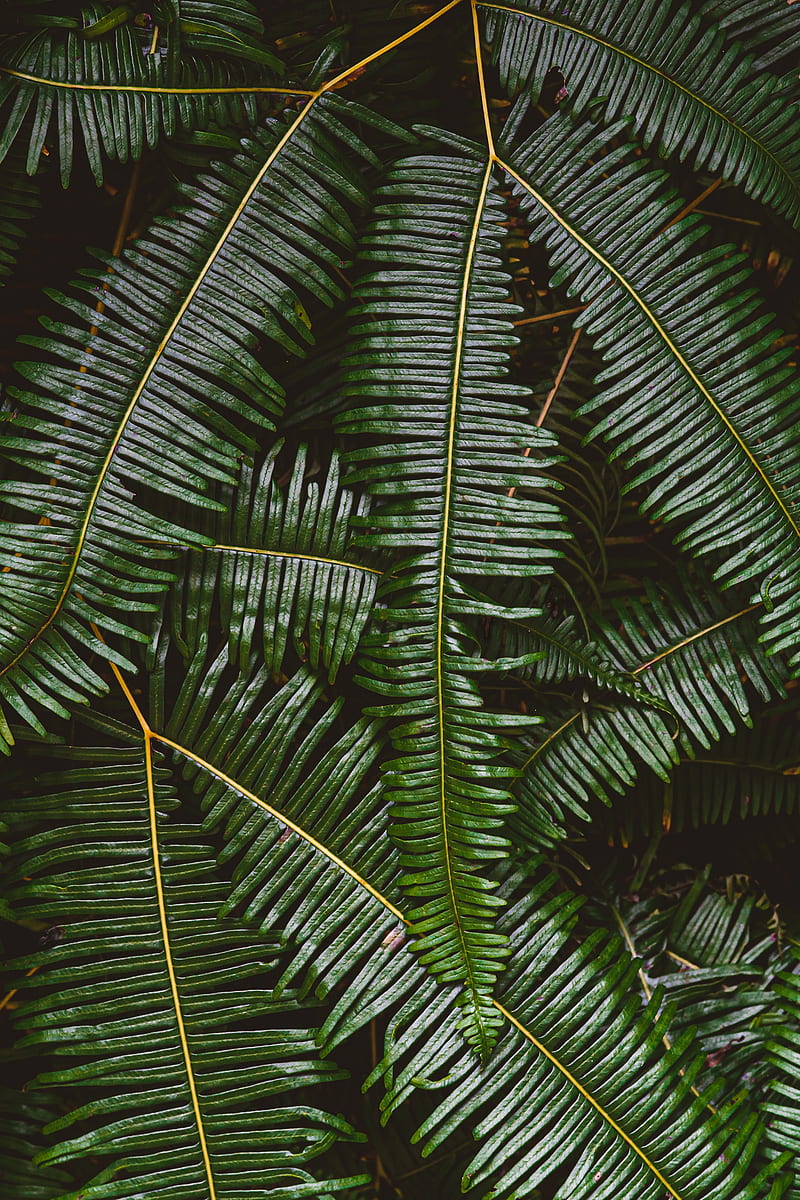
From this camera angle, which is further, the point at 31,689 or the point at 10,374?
the point at 10,374

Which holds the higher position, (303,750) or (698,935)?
(303,750)

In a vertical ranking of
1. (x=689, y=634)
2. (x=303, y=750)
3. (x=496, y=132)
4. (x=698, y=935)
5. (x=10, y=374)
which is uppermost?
(x=496, y=132)

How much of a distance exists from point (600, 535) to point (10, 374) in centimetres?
111

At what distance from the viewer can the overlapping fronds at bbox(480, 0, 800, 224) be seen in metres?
1.45

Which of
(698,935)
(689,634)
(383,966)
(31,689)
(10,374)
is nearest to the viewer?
(31,689)

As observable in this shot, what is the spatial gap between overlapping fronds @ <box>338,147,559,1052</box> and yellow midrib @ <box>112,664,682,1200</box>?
7 cm

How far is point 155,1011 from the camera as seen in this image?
1.35 m

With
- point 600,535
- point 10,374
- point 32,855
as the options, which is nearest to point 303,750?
point 32,855

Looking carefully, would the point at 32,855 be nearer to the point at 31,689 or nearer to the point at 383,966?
the point at 31,689

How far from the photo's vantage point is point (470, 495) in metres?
1.34

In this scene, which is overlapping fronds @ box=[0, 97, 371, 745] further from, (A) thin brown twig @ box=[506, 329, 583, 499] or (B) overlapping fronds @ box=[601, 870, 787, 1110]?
(B) overlapping fronds @ box=[601, 870, 787, 1110]

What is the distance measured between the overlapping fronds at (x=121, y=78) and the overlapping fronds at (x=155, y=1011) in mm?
983

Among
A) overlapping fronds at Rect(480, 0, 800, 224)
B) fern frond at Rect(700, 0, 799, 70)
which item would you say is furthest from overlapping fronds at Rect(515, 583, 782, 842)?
fern frond at Rect(700, 0, 799, 70)

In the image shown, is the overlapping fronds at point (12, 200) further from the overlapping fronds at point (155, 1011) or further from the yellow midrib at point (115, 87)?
the overlapping fronds at point (155, 1011)
